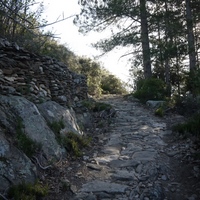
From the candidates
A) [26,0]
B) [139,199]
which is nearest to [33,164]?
[139,199]

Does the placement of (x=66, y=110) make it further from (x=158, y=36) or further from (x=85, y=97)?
(x=158, y=36)

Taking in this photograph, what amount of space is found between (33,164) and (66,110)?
225 centimetres

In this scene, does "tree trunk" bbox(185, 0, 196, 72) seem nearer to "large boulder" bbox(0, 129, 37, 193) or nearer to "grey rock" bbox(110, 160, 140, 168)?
"grey rock" bbox(110, 160, 140, 168)

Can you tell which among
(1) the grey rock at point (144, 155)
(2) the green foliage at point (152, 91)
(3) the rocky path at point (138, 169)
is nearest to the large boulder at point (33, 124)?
(3) the rocky path at point (138, 169)

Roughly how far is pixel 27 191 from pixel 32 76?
2793 mm

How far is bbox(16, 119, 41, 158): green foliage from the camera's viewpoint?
11.4ft

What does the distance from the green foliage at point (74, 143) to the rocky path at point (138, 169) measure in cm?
23

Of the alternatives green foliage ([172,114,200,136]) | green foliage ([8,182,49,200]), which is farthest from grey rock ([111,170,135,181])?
green foliage ([172,114,200,136])

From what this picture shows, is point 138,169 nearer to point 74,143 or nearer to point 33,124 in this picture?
point 74,143

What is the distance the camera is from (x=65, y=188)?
3.27 meters

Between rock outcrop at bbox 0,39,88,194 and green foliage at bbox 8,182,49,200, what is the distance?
10cm

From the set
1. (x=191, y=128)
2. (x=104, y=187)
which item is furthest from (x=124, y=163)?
(x=191, y=128)

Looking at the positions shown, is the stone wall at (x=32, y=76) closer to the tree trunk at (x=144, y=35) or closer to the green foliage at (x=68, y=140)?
the green foliage at (x=68, y=140)

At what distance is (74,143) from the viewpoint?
458cm
